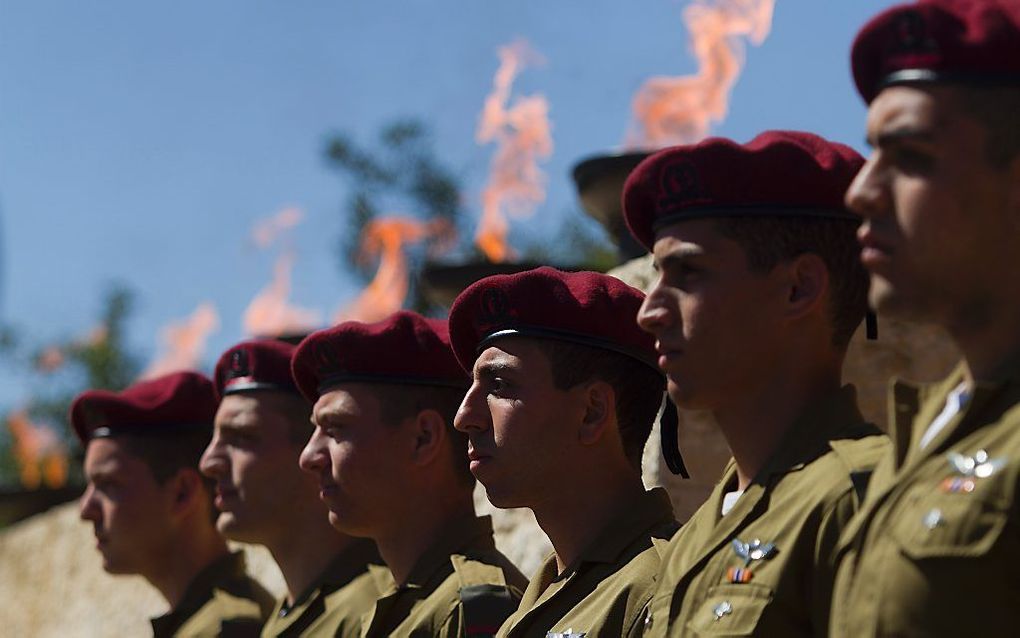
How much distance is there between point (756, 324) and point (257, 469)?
309cm

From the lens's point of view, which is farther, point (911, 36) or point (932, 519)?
point (911, 36)

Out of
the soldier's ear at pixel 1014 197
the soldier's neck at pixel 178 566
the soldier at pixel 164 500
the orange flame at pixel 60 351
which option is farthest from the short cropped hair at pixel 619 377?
the orange flame at pixel 60 351

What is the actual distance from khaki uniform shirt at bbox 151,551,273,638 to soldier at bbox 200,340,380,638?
0.27 meters

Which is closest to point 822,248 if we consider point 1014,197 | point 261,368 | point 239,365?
point 1014,197

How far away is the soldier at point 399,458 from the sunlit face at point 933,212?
8.21 feet

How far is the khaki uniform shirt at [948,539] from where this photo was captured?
288cm

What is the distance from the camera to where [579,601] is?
14.7 ft

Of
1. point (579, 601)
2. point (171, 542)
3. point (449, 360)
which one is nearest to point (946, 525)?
point (579, 601)

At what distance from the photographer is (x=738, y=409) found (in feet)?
12.8

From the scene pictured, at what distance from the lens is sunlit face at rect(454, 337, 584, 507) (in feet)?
15.4

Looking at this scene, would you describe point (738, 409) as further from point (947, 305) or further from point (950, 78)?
point (950, 78)

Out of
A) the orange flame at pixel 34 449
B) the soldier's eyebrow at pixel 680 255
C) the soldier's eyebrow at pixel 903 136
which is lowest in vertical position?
the orange flame at pixel 34 449

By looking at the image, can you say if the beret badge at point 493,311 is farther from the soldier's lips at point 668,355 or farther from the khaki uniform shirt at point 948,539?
the khaki uniform shirt at point 948,539

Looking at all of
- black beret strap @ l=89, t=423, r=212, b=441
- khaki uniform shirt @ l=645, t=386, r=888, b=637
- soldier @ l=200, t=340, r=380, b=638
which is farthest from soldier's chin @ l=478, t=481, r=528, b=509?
black beret strap @ l=89, t=423, r=212, b=441
